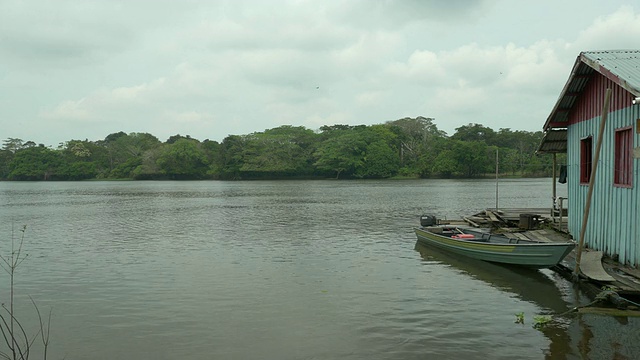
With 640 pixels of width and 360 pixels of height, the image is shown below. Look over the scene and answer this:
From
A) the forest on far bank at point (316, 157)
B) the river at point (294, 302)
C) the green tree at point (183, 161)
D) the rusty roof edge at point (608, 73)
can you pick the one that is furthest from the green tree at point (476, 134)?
the rusty roof edge at point (608, 73)

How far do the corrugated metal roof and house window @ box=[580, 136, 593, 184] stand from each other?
1.42 meters

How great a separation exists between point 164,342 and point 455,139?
11469cm

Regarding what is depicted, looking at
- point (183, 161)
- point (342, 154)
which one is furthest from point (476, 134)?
point (183, 161)

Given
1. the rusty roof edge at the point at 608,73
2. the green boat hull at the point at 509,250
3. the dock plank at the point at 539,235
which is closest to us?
the rusty roof edge at the point at 608,73

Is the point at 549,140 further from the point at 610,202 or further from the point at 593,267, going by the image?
the point at 593,267

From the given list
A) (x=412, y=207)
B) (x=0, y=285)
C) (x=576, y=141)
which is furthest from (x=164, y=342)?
(x=412, y=207)

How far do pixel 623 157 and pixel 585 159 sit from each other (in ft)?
9.19

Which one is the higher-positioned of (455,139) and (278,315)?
(455,139)

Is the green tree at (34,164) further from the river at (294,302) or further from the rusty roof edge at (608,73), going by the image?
the rusty roof edge at (608,73)

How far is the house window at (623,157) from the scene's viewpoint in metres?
11.3

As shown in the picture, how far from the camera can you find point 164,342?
9.54m

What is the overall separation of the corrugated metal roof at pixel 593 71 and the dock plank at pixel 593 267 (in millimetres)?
3780

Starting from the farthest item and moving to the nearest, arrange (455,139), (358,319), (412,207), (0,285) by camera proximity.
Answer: (455,139), (412,207), (0,285), (358,319)

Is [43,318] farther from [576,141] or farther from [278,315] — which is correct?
[576,141]
